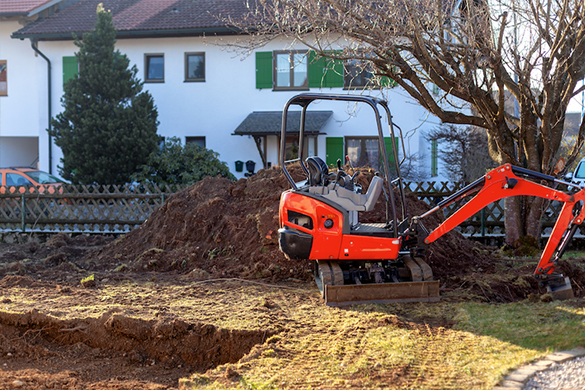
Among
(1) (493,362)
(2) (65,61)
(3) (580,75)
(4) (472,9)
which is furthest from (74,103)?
(1) (493,362)

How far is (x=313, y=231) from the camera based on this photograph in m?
6.82

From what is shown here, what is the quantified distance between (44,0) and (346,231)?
69.8ft

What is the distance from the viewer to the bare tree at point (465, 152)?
18.4m

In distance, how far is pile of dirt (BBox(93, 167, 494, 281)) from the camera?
8578 millimetres

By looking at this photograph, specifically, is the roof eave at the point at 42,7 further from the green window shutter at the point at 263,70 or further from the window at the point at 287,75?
the window at the point at 287,75

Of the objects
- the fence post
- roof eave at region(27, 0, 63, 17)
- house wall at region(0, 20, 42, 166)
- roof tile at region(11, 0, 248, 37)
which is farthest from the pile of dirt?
roof eave at region(27, 0, 63, 17)

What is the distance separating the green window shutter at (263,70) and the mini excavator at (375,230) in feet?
46.0

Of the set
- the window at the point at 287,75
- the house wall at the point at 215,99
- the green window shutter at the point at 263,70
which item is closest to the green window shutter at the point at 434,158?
the house wall at the point at 215,99

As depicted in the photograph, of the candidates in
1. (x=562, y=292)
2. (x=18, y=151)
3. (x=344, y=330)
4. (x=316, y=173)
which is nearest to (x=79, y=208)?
(x=316, y=173)

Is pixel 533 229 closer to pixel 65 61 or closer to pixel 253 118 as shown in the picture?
pixel 253 118

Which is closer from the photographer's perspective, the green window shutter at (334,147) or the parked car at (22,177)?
the parked car at (22,177)

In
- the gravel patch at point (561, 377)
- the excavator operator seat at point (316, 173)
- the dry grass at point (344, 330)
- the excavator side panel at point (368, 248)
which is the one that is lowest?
the dry grass at point (344, 330)

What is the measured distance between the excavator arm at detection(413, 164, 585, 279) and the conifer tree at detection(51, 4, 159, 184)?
13.4 metres

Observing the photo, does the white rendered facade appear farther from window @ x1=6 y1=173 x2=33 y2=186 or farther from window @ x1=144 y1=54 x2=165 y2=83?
window @ x1=6 y1=173 x2=33 y2=186
